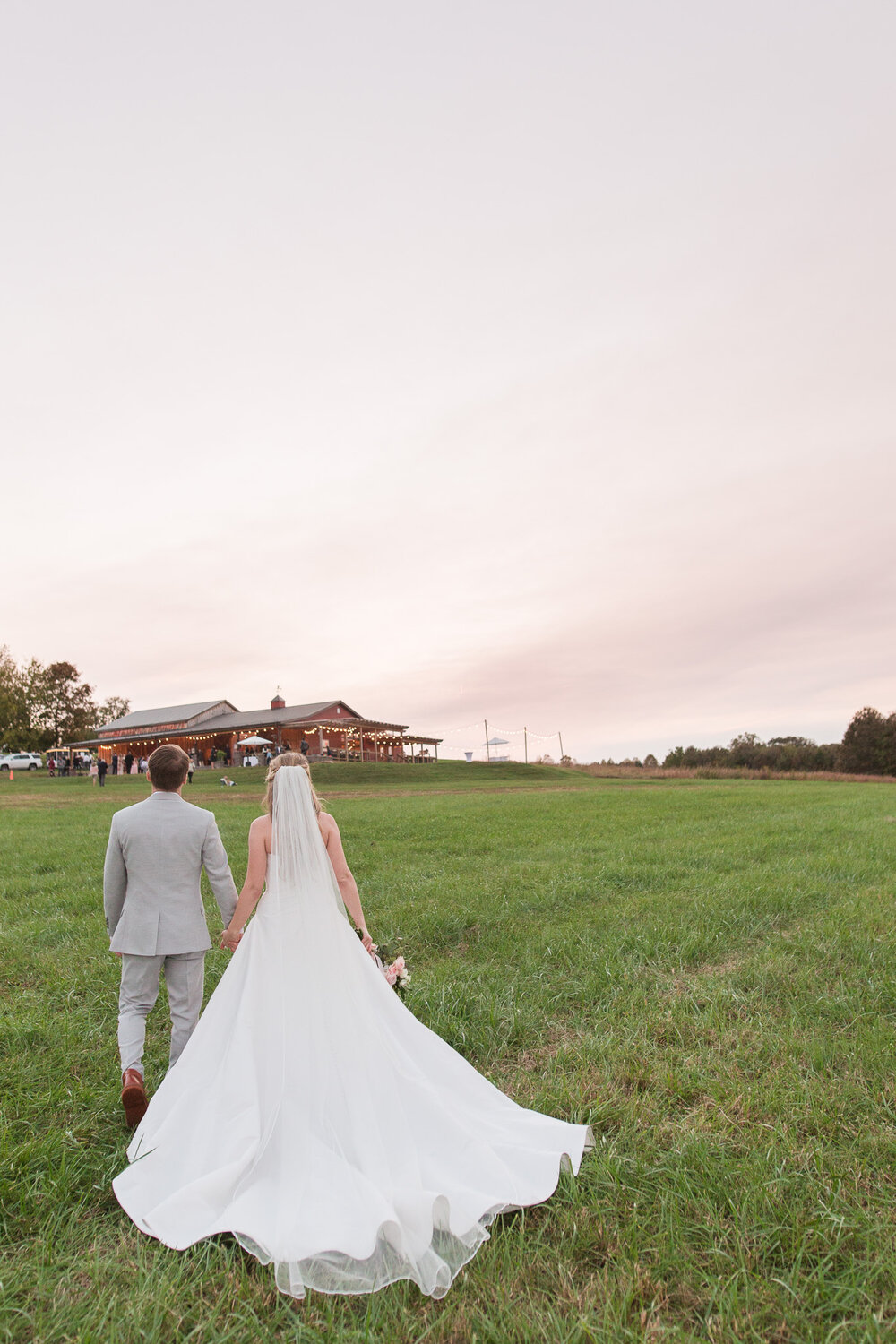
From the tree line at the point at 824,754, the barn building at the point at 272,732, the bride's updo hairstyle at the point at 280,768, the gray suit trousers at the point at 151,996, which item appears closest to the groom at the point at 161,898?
the gray suit trousers at the point at 151,996

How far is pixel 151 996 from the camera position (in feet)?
14.6

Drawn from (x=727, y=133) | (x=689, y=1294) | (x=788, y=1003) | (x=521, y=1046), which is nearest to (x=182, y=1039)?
(x=521, y=1046)

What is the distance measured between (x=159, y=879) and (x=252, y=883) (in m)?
0.60

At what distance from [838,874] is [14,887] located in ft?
43.1

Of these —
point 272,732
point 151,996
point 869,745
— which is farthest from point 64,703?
point 869,745

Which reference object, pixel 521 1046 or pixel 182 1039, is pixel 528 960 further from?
pixel 182 1039

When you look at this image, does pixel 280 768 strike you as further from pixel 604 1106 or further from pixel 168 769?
pixel 604 1106

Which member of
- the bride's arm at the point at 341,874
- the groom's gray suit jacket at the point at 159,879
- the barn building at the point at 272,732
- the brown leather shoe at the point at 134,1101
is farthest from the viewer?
the barn building at the point at 272,732

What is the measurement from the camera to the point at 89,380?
3191 centimetres

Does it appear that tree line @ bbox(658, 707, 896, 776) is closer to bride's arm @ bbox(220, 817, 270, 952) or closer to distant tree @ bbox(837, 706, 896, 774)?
distant tree @ bbox(837, 706, 896, 774)

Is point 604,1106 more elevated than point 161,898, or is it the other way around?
point 161,898

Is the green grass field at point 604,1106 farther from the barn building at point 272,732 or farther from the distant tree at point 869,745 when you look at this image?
the distant tree at point 869,745

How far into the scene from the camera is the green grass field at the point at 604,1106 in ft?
8.38

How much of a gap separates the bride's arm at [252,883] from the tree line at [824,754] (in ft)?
319
